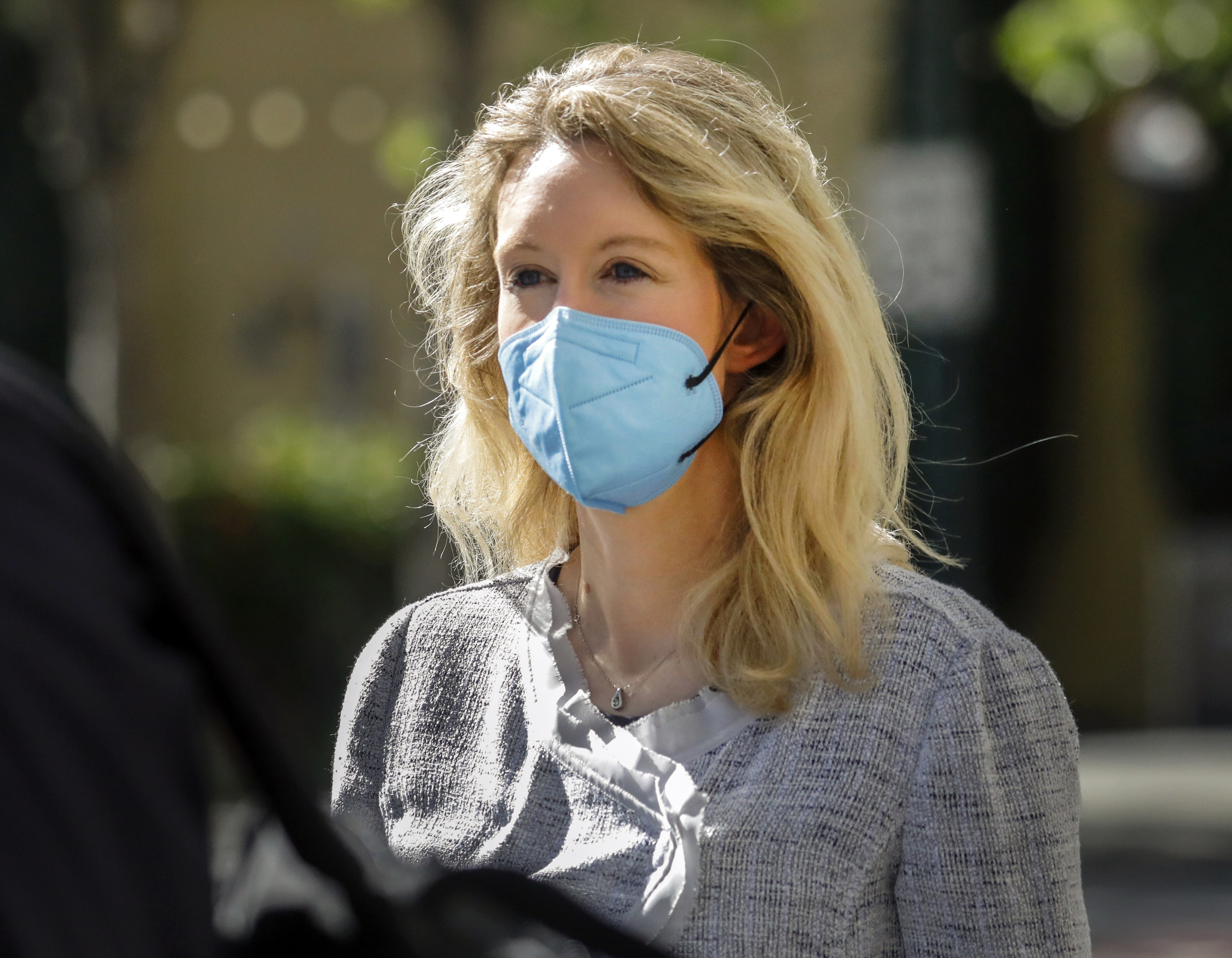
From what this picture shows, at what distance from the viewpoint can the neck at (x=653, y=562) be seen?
2076mm

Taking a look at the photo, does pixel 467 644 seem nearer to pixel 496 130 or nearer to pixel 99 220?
pixel 496 130

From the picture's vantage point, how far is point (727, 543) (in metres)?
2.12

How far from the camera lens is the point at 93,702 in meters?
0.80

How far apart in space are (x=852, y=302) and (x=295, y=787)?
1.40 metres

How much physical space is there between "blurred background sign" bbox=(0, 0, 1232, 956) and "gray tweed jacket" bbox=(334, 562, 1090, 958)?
456 centimetres

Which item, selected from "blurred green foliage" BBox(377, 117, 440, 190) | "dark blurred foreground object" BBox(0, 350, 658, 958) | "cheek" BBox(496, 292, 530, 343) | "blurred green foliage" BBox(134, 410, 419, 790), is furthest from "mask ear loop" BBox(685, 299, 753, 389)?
"blurred green foliage" BBox(377, 117, 440, 190)

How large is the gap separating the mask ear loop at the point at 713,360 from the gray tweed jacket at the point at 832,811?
1.21 ft

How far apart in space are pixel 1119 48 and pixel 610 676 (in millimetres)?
6573

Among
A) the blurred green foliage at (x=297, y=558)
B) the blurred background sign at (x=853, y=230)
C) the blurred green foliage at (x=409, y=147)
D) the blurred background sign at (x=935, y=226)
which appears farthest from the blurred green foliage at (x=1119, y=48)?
the blurred green foliage at (x=297, y=558)

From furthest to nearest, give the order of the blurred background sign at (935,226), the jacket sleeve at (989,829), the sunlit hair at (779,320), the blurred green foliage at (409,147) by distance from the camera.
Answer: the blurred green foliage at (409,147), the blurred background sign at (935,226), the sunlit hair at (779,320), the jacket sleeve at (989,829)

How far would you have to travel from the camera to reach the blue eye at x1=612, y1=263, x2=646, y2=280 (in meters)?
2.01

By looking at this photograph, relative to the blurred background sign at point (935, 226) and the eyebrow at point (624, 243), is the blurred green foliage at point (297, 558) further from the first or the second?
the eyebrow at point (624, 243)

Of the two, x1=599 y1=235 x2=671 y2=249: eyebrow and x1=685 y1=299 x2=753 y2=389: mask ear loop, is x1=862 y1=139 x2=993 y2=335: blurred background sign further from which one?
x1=599 y1=235 x2=671 y2=249: eyebrow

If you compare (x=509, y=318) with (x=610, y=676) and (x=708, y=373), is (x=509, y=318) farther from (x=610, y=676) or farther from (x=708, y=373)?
(x=610, y=676)
